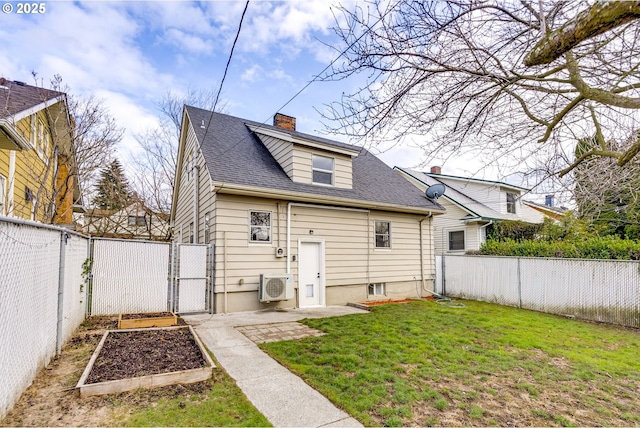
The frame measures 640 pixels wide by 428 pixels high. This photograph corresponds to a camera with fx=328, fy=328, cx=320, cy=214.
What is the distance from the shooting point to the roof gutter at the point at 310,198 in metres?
7.73

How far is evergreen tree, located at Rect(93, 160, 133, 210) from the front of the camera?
1733cm

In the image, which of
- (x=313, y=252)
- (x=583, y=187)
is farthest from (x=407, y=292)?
(x=583, y=187)

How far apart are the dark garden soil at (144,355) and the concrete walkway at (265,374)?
41 centimetres

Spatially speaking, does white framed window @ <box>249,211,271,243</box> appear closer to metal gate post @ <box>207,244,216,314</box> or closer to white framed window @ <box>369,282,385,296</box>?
metal gate post @ <box>207,244,216,314</box>

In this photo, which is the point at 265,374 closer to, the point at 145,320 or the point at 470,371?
the point at 470,371

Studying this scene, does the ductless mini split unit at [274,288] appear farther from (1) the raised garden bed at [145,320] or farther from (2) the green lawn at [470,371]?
(1) the raised garden bed at [145,320]

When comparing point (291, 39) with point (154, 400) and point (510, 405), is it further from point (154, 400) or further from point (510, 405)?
point (510, 405)

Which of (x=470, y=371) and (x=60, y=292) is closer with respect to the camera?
(x=470, y=371)

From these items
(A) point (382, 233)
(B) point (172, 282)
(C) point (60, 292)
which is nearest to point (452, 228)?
(A) point (382, 233)

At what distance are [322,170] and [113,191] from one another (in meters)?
13.2

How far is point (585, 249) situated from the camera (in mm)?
9031

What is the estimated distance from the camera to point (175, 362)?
413 centimetres

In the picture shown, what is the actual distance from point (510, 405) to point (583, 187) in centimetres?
305

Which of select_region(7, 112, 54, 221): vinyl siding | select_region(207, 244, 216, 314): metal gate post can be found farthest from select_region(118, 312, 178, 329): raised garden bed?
select_region(7, 112, 54, 221): vinyl siding
